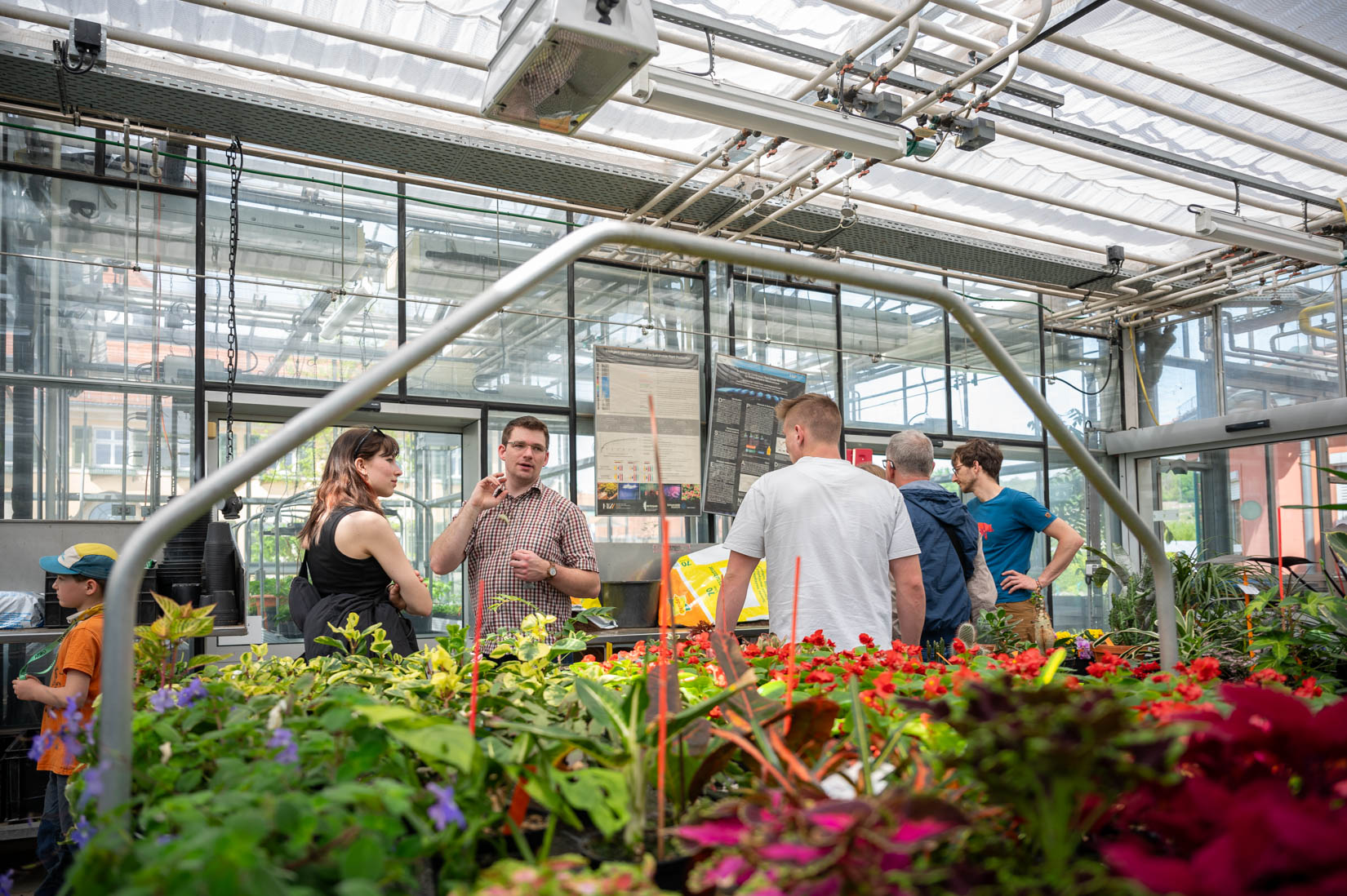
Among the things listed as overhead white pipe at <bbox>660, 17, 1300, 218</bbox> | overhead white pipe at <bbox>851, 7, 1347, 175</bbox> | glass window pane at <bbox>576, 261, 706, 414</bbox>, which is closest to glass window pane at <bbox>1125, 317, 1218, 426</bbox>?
overhead white pipe at <bbox>660, 17, 1300, 218</bbox>

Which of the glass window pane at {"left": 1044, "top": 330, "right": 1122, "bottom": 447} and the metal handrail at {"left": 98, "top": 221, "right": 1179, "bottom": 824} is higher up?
the glass window pane at {"left": 1044, "top": 330, "right": 1122, "bottom": 447}

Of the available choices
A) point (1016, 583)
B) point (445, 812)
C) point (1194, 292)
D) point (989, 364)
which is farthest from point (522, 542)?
point (1194, 292)

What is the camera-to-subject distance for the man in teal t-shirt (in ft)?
11.5

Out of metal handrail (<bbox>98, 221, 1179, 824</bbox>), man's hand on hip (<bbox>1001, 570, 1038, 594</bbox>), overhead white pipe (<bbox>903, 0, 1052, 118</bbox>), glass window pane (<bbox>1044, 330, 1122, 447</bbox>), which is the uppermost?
overhead white pipe (<bbox>903, 0, 1052, 118</bbox>)

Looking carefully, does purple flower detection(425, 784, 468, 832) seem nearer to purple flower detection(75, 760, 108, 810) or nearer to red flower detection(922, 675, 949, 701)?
purple flower detection(75, 760, 108, 810)

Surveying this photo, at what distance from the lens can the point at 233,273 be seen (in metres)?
4.46

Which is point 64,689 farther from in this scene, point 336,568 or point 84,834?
point 84,834

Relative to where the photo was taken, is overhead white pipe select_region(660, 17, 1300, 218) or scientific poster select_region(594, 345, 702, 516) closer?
overhead white pipe select_region(660, 17, 1300, 218)

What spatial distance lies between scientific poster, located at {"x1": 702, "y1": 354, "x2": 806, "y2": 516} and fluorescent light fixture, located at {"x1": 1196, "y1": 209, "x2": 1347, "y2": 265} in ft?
8.52

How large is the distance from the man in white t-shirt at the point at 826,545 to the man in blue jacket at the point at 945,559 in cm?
35

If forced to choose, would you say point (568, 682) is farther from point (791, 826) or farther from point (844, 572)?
point (844, 572)

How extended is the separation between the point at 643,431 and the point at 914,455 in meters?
2.66

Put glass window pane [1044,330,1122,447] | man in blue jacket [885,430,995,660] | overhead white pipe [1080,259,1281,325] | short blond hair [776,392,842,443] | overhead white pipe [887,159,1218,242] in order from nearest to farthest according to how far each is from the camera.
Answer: short blond hair [776,392,842,443] → man in blue jacket [885,430,995,660] → overhead white pipe [887,159,1218,242] → overhead white pipe [1080,259,1281,325] → glass window pane [1044,330,1122,447]

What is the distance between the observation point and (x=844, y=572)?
7.90ft
